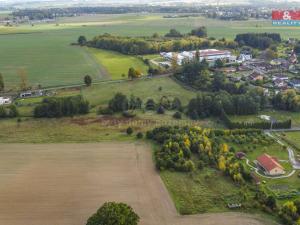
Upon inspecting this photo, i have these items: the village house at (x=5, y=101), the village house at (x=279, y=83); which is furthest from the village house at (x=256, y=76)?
the village house at (x=5, y=101)

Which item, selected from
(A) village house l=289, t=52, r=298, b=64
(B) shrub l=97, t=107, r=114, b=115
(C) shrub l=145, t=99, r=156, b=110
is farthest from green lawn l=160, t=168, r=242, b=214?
(A) village house l=289, t=52, r=298, b=64

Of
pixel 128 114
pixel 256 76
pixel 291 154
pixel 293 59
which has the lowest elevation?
pixel 291 154

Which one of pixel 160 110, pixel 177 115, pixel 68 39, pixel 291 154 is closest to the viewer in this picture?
pixel 291 154

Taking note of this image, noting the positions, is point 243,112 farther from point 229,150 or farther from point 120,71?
point 120,71

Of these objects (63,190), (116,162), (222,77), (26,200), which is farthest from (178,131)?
(222,77)

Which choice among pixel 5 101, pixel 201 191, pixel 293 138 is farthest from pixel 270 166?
pixel 5 101

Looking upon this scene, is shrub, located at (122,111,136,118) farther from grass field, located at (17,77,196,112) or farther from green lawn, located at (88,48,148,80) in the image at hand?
green lawn, located at (88,48,148,80)

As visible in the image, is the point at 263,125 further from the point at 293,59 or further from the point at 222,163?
the point at 293,59
